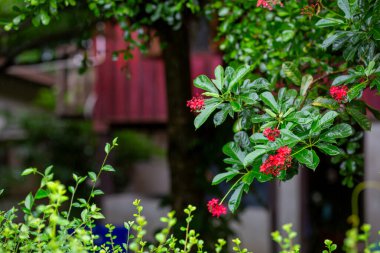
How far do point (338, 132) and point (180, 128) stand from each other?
2680 mm

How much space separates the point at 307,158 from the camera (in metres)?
2.07

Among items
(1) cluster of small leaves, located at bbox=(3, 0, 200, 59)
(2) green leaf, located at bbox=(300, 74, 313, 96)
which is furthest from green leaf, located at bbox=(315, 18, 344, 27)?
(1) cluster of small leaves, located at bbox=(3, 0, 200, 59)

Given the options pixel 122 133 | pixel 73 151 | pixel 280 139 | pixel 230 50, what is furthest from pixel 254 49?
pixel 122 133

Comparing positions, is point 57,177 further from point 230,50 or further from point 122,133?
point 230,50

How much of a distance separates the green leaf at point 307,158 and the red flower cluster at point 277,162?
0.14 ft

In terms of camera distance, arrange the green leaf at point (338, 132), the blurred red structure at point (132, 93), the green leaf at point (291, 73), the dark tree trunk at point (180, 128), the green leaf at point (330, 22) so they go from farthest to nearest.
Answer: the blurred red structure at point (132, 93)
the dark tree trunk at point (180, 128)
the green leaf at point (291, 73)
the green leaf at point (330, 22)
the green leaf at point (338, 132)

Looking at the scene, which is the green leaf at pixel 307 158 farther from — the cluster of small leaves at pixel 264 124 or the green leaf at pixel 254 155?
the green leaf at pixel 254 155

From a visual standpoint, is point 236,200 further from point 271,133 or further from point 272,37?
point 272,37

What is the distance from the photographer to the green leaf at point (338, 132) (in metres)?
2.12

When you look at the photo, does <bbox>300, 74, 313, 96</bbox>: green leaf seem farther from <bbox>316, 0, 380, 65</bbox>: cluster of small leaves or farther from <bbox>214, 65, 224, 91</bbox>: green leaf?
<bbox>214, 65, 224, 91</bbox>: green leaf

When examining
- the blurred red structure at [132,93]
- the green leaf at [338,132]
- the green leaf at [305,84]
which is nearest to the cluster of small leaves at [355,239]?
the green leaf at [338,132]

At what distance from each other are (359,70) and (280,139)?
1.78ft

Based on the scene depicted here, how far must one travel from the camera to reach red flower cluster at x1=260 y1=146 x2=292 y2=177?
78.7 inches

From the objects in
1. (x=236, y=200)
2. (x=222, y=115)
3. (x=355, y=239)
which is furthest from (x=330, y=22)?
(x=355, y=239)
